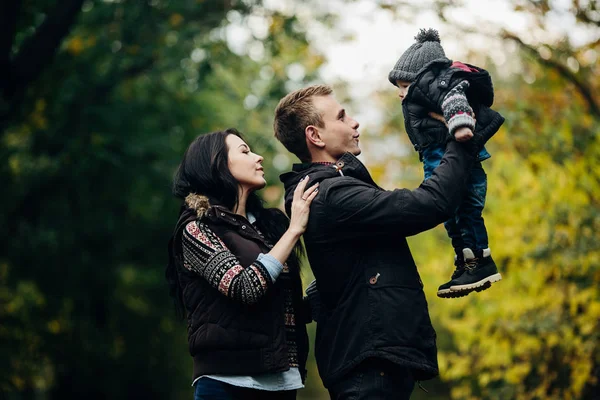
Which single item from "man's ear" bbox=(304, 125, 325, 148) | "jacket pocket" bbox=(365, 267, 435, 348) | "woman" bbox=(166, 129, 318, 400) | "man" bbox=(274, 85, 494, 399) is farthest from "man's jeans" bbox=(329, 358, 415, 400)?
"man's ear" bbox=(304, 125, 325, 148)

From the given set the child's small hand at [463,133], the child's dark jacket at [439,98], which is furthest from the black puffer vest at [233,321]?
the child's small hand at [463,133]

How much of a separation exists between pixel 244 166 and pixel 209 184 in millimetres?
193

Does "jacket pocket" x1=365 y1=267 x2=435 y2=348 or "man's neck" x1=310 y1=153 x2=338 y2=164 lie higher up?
"man's neck" x1=310 y1=153 x2=338 y2=164

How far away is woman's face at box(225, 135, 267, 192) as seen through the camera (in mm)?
3852

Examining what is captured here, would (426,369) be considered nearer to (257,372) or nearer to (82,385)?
(257,372)

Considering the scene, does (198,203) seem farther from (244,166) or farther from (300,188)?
(300,188)

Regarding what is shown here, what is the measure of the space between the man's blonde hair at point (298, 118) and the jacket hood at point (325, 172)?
130 mm

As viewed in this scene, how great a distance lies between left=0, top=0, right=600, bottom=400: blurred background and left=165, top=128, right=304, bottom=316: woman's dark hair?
4321mm

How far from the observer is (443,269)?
34.6ft

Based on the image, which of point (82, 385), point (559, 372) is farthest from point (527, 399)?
point (82, 385)

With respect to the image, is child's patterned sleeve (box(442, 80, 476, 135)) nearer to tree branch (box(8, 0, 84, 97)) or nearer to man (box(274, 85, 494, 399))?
man (box(274, 85, 494, 399))

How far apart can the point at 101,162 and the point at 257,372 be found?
27.3ft

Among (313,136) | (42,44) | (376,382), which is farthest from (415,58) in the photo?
(42,44)

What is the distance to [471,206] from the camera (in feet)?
11.2
